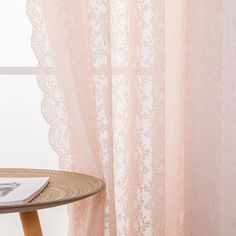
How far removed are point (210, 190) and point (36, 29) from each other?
0.58 m

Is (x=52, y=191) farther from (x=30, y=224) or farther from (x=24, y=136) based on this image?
(x=24, y=136)

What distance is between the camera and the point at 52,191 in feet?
3.58

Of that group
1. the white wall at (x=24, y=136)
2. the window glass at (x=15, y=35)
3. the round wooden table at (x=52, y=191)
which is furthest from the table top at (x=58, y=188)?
the window glass at (x=15, y=35)

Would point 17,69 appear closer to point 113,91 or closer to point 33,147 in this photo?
point 33,147

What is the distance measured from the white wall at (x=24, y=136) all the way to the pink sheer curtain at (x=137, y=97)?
43 cm

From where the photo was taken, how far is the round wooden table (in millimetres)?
927

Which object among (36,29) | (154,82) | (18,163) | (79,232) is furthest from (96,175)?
(18,163)

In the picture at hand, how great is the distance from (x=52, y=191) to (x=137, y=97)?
306mm

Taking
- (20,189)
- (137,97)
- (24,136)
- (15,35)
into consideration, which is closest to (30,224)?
(20,189)

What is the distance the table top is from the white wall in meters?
0.33

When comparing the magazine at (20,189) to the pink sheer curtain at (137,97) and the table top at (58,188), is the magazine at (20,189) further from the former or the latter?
the pink sheer curtain at (137,97)

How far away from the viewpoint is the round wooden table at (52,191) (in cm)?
93

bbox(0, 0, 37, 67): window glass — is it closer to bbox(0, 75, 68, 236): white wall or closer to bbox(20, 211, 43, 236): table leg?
bbox(0, 75, 68, 236): white wall

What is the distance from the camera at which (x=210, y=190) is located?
4.00 feet
